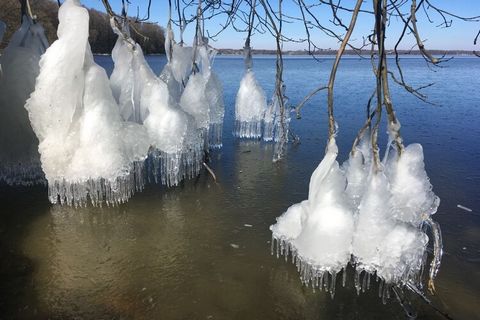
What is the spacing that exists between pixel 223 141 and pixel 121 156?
4467 millimetres

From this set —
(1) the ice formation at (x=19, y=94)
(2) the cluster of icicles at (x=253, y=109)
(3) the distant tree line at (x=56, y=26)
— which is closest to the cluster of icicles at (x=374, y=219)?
(1) the ice formation at (x=19, y=94)

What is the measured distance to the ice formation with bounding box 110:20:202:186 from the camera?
5797mm

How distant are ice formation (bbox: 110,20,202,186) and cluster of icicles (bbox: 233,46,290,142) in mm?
3220

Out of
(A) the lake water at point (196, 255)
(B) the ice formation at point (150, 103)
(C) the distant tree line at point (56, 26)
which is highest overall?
(C) the distant tree line at point (56, 26)

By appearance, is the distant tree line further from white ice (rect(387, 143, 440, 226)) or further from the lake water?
white ice (rect(387, 143, 440, 226))

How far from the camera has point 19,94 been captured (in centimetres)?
572

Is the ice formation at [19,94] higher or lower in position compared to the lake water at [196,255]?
higher

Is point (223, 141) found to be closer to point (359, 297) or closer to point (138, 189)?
point (138, 189)

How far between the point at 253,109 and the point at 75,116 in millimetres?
4745

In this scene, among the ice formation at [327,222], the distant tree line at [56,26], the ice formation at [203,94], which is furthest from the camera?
the distant tree line at [56,26]

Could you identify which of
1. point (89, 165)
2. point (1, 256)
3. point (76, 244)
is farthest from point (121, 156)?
point (1, 256)

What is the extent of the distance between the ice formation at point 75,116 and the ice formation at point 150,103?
1.54ft

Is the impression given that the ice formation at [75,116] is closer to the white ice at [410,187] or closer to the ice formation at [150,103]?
the ice formation at [150,103]

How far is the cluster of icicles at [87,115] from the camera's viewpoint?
4.95 metres
